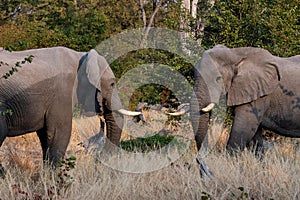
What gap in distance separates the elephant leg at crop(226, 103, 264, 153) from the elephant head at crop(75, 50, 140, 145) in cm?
144

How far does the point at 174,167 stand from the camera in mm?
5914

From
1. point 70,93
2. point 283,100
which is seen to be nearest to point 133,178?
point 70,93

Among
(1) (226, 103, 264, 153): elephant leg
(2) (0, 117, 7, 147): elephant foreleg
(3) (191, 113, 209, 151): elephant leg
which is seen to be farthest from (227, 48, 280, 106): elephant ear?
(2) (0, 117, 7, 147): elephant foreleg

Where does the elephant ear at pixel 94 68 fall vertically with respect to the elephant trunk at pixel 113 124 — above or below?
above

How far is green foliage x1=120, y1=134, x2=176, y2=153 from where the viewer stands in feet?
27.7

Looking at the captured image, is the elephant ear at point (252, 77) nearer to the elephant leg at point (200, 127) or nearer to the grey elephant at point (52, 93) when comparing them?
the elephant leg at point (200, 127)

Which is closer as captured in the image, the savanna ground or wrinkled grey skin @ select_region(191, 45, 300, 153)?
the savanna ground

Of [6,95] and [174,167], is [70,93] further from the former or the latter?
[174,167]

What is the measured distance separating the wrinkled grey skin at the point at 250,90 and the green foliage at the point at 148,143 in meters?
1.49

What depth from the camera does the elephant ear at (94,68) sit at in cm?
672

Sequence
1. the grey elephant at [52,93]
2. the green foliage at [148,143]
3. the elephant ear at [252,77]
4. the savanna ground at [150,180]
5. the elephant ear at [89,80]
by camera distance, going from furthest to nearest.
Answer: the green foliage at [148,143], the elephant ear at [252,77], the elephant ear at [89,80], the grey elephant at [52,93], the savanna ground at [150,180]

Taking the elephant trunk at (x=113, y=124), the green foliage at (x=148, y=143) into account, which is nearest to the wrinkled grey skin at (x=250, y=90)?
the elephant trunk at (x=113, y=124)

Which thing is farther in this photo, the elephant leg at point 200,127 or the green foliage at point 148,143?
the green foliage at point 148,143

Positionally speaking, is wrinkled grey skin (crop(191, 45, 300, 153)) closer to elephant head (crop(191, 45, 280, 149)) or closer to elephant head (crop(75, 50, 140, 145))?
elephant head (crop(191, 45, 280, 149))
